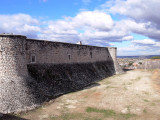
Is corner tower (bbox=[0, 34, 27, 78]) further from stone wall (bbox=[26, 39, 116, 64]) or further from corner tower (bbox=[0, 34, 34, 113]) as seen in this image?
stone wall (bbox=[26, 39, 116, 64])

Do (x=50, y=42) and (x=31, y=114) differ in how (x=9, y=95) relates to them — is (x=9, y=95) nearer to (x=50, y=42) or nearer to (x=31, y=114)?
(x=31, y=114)

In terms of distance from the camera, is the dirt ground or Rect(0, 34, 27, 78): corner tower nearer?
the dirt ground

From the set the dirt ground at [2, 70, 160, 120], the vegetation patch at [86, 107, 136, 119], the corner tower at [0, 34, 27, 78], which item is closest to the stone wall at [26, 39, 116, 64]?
the corner tower at [0, 34, 27, 78]

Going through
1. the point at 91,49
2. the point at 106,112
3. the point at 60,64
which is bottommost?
the point at 106,112

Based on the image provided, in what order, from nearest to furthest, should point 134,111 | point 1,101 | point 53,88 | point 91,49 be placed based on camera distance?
point 1,101
point 134,111
point 53,88
point 91,49

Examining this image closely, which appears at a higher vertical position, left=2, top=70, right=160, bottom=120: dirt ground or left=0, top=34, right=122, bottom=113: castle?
left=0, top=34, right=122, bottom=113: castle

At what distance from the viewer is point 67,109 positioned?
12.6 metres

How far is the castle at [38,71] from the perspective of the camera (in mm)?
12258

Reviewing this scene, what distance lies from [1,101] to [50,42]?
947cm

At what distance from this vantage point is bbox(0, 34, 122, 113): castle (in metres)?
12.3

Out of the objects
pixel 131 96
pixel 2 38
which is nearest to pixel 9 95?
pixel 2 38

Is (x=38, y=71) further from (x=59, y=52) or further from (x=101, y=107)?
(x=101, y=107)

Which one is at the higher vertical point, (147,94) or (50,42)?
(50,42)

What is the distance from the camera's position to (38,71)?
16094 mm
